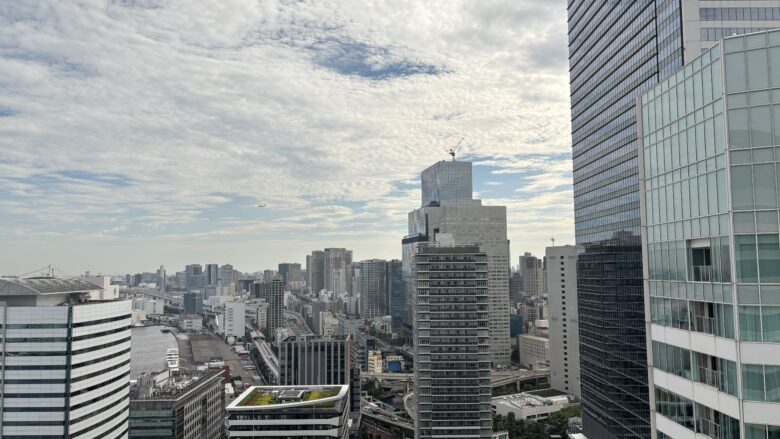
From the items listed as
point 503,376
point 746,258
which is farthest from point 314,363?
point 746,258

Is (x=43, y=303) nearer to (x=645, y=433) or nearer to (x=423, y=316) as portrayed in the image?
(x=423, y=316)

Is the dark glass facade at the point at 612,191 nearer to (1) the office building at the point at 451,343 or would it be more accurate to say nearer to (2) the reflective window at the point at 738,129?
(1) the office building at the point at 451,343

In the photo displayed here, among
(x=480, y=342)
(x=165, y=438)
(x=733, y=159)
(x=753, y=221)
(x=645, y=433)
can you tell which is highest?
(x=733, y=159)

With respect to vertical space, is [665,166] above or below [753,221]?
above

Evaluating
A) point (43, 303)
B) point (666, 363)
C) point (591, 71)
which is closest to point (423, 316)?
point (591, 71)

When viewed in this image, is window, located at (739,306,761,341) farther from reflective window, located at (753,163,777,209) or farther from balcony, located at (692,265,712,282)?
reflective window, located at (753,163,777,209)

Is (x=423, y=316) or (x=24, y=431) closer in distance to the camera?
(x=24, y=431)
